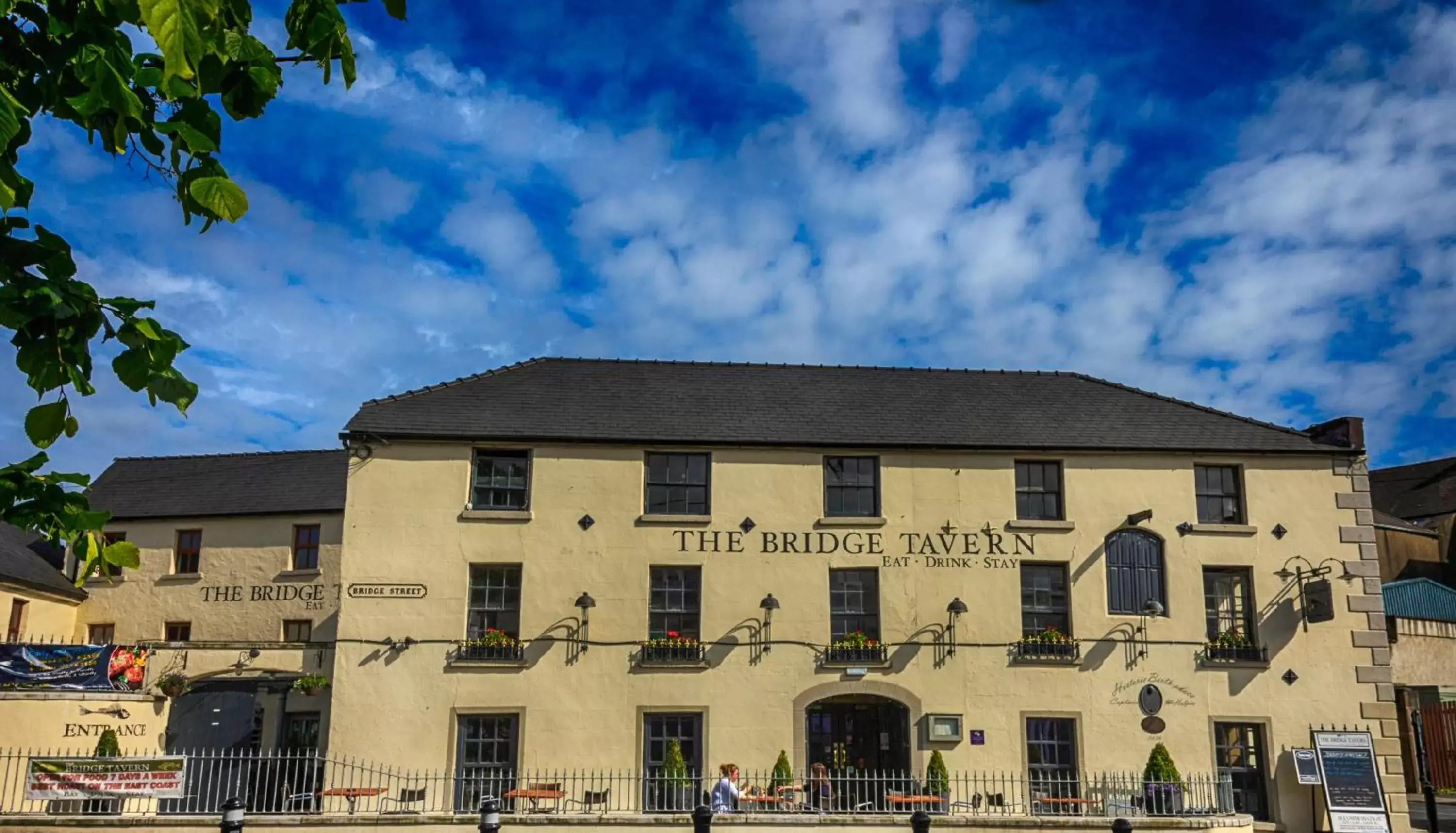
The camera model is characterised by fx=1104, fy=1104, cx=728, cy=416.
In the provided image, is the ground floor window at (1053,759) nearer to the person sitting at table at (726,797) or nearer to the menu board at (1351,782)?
the menu board at (1351,782)

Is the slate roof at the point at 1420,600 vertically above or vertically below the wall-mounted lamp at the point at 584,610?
above

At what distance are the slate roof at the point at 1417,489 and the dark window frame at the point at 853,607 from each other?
35.0 m

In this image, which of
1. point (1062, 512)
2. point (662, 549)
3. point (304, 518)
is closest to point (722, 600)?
point (662, 549)

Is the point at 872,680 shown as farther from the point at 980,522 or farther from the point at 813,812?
the point at 813,812

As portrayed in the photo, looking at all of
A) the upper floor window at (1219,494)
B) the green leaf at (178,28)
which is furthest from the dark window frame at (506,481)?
Result: the green leaf at (178,28)

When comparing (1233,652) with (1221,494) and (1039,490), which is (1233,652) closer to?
(1221,494)

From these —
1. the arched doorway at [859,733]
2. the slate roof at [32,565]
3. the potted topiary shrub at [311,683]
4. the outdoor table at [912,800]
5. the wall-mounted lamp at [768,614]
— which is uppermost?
the slate roof at [32,565]

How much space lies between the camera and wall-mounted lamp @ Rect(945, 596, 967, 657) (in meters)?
21.0

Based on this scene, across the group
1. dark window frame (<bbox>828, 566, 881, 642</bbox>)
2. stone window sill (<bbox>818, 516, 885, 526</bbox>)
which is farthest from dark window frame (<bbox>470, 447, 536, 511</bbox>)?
dark window frame (<bbox>828, 566, 881, 642</bbox>)

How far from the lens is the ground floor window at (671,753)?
64.2 feet

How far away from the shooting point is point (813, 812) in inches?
610

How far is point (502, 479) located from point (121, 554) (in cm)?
1672

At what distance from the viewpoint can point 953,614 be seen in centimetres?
2123

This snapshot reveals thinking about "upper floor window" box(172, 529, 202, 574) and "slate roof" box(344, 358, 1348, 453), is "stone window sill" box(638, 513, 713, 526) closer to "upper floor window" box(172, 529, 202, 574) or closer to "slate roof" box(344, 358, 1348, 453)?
"slate roof" box(344, 358, 1348, 453)
